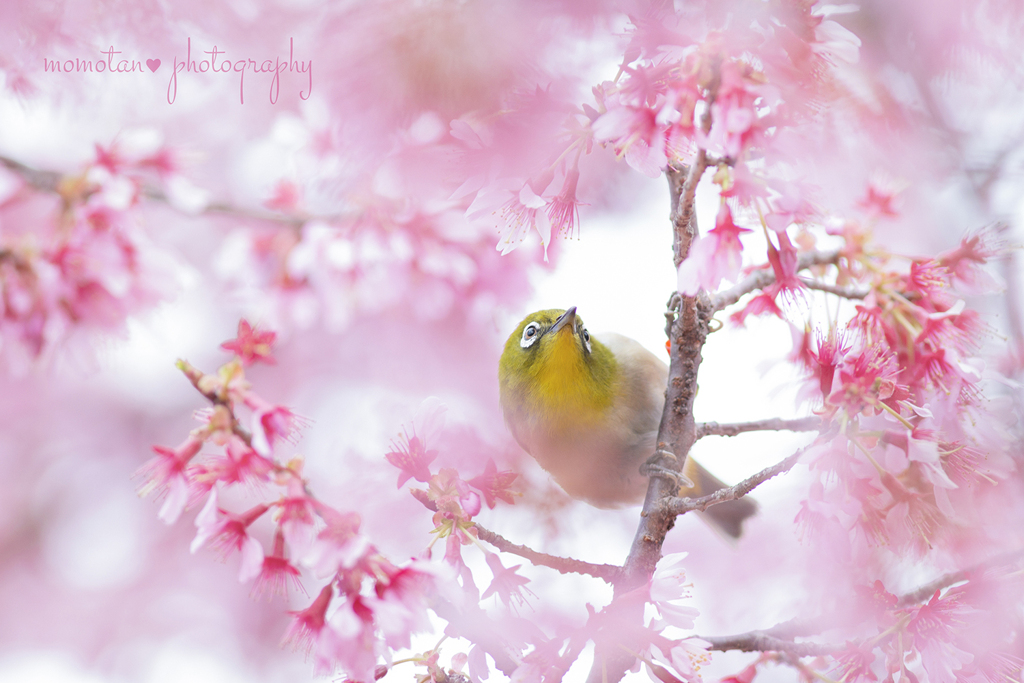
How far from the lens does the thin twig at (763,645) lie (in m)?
1.12

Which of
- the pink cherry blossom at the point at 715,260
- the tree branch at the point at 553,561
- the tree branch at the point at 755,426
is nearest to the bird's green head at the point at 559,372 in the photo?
the tree branch at the point at 755,426

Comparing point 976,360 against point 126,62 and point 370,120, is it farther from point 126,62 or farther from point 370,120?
point 126,62

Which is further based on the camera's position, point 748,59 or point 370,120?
point 370,120

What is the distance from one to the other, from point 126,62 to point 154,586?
7.20ft

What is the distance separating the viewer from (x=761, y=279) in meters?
1.28

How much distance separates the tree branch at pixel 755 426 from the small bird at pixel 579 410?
0.99 ft

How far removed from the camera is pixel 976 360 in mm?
1087

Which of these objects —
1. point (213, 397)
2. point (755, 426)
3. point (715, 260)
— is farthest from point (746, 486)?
point (213, 397)

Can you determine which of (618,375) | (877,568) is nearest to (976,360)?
(877,568)

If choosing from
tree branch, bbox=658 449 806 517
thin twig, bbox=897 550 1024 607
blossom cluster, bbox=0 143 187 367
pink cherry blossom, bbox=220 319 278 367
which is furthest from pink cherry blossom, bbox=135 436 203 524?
thin twig, bbox=897 550 1024 607

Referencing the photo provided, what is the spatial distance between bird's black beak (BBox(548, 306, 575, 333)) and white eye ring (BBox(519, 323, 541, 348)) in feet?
0.23

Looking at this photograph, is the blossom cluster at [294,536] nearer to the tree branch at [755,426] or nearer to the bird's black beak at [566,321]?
the tree branch at [755,426]

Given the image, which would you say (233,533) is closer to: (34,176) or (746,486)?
(746,486)

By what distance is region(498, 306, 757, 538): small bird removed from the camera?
5.44 ft
